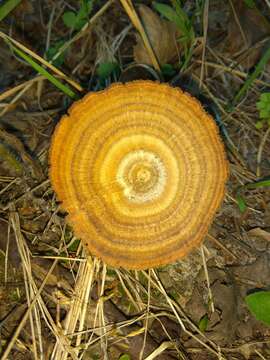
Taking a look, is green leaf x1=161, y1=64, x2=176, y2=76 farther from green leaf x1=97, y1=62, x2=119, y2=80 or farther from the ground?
green leaf x1=97, y1=62, x2=119, y2=80

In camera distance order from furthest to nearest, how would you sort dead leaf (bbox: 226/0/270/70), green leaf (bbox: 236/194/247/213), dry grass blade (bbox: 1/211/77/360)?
dead leaf (bbox: 226/0/270/70)
green leaf (bbox: 236/194/247/213)
dry grass blade (bbox: 1/211/77/360)

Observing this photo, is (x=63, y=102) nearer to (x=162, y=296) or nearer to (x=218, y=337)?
(x=162, y=296)

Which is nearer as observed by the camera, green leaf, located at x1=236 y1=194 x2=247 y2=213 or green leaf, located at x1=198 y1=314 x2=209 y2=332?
green leaf, located at x1=198 y1=314 x2=209 y2=332

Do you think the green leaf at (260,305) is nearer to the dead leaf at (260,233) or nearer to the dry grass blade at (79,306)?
the dead leaf at (260,233)

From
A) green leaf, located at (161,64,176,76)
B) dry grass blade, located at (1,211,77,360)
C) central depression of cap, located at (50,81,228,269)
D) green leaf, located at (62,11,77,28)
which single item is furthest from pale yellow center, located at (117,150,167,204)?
green leaf, located at (62,11,77,28)

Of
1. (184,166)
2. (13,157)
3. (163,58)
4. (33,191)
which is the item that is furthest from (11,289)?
(163,58)

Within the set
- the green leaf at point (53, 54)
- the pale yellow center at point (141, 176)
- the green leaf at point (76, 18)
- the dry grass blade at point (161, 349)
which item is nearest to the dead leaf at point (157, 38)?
the green leaf at point (76, 18)
